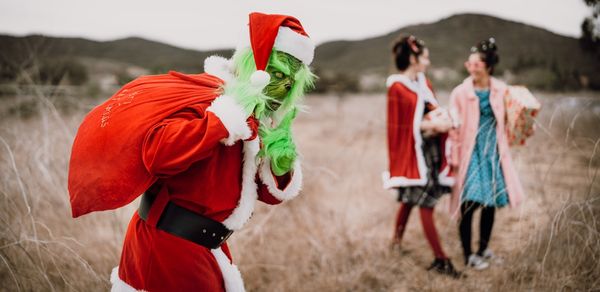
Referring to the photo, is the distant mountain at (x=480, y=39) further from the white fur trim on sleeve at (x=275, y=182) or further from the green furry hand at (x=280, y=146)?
the white fur trim on sleeve at (x=275, y=182)

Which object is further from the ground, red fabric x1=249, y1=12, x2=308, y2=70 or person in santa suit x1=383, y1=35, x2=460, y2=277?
red fabric x1=249, y1=12, x2=308, y2=70

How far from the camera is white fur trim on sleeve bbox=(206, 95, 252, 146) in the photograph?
1.31 metres

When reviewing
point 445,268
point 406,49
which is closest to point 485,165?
point 445,268

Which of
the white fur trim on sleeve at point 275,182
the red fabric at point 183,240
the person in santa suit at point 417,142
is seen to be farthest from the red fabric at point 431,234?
the red fabric at point 183,240

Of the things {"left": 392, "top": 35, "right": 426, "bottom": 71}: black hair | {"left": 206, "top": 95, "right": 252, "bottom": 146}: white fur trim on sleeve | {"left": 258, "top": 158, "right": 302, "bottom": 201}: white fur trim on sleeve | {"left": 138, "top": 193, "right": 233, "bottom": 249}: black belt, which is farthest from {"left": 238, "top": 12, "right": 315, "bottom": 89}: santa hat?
{"left": 392, "top": 35, "right": 426, "bottom": 71}: black hair

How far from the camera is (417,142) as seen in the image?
10.9ft

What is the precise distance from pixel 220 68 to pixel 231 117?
0.39 meters

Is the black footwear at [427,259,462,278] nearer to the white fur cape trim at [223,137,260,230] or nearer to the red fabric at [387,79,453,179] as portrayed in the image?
the red fabric at [387,79,453,179]

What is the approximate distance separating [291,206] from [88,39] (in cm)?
293

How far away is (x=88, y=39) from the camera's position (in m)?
4.56

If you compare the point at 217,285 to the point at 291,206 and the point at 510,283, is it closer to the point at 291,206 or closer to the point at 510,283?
the point at 510,283

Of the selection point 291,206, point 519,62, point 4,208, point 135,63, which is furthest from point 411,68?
point 519,62

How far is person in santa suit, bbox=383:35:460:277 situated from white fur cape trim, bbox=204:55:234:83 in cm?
202

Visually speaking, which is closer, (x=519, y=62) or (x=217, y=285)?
(x=217, y=285)
